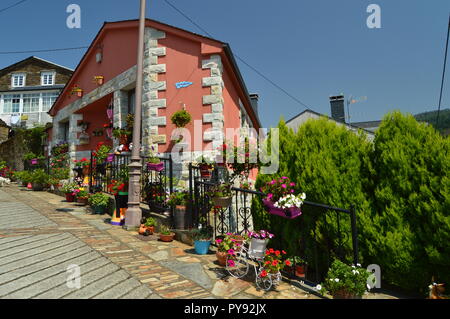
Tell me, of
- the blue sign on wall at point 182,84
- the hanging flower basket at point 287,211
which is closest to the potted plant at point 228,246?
the hanging flower basket at point 287,211

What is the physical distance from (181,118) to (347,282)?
5.67 meters

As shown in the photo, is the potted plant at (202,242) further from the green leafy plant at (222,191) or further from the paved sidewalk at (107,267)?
the green leafy plant at (222,191)

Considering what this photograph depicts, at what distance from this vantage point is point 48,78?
28219 millimetres

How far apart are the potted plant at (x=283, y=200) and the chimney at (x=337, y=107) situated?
19151 mm

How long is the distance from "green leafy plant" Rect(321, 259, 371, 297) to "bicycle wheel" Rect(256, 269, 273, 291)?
2.17 feet

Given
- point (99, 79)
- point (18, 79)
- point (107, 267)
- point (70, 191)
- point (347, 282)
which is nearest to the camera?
point (347, 282)

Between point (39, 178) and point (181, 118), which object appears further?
point (39, 178)

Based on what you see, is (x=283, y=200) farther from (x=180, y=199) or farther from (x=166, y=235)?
(x=166, y=235)

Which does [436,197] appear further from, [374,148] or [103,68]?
[103,68]

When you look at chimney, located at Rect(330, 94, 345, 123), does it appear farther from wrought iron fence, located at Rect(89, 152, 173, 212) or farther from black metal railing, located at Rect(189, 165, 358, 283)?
black metal railing, located at Rect(189, 165, 358, 283)

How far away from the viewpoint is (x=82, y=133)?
480 inches

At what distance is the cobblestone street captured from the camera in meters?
2.97

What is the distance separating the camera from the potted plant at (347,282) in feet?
10.2

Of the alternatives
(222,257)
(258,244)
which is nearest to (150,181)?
(222,257)
